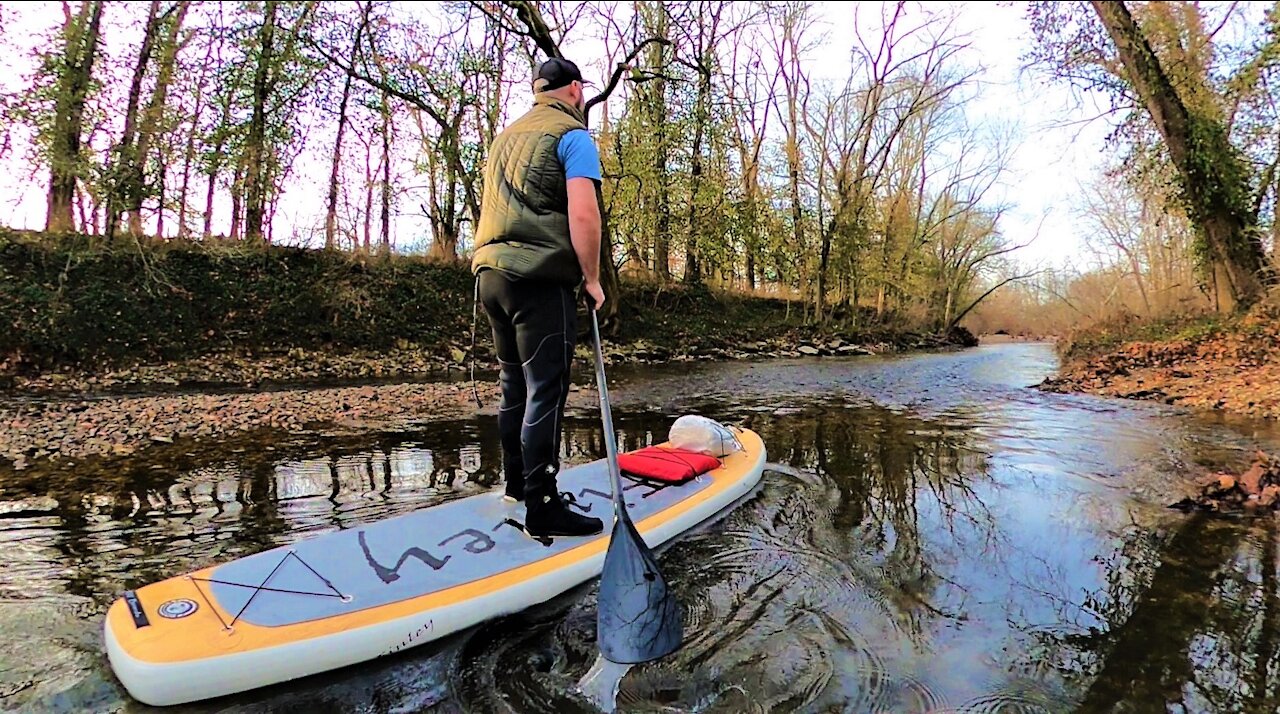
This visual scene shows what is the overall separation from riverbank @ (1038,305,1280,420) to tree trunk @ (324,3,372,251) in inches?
594

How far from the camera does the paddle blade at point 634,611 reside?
6.41 feet

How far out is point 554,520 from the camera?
295cm

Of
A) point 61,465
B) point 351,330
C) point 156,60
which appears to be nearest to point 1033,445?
point 61,465

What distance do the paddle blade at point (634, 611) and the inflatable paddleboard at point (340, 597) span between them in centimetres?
61

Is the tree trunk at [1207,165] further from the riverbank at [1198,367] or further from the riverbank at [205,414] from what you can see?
the riverbank at [205,414]

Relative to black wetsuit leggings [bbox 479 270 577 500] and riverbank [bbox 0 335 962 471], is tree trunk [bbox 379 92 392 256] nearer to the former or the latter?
riverbank [bbox 0 335 962 471]

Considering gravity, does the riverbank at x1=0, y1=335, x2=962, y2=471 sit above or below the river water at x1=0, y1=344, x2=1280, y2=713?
above

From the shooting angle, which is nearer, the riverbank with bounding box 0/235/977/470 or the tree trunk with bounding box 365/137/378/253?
the riverbank with bounding box 0/235/977/470

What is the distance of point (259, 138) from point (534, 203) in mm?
14417

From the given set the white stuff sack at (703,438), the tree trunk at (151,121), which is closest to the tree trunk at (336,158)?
the tree trunk at (151,121)

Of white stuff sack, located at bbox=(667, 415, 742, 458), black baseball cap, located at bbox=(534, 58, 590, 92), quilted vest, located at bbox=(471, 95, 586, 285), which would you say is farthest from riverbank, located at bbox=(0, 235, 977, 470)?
black baseball cap, located at bbox=(534, 58, 590, 92)

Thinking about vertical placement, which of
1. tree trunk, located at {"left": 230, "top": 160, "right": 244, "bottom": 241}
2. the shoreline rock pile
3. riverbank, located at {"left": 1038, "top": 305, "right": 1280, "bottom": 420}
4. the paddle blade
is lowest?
the shoreline rock pile

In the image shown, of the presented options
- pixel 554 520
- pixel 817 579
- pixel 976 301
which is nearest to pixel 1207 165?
pixel 817 579

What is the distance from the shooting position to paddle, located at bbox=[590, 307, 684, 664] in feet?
6.41
